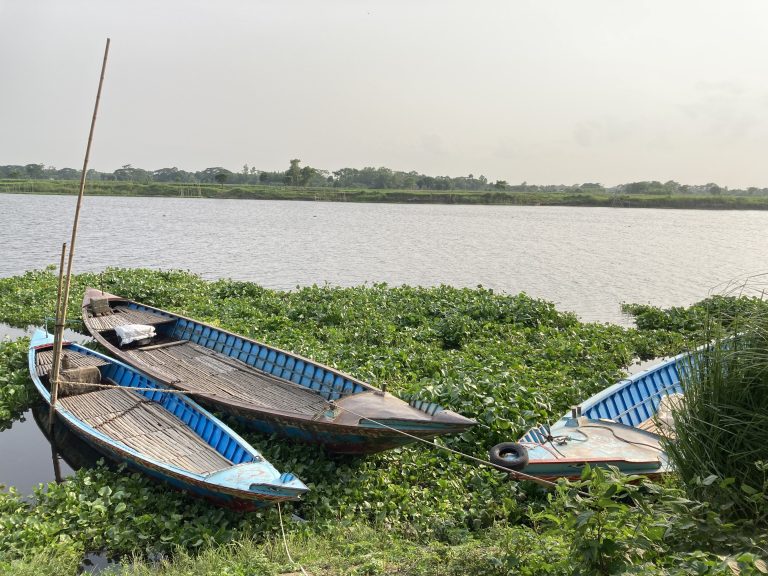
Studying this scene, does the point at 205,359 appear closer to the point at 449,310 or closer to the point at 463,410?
the point at 463,410

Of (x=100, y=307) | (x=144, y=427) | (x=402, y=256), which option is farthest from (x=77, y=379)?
(x=402, y=256)

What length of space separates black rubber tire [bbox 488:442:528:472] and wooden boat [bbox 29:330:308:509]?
2.18m

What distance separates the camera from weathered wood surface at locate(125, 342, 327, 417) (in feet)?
28.8

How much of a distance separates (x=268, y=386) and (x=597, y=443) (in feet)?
16.8

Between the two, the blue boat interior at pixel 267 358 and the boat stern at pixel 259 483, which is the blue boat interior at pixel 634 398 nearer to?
the blue boat interior at pixel 267 358

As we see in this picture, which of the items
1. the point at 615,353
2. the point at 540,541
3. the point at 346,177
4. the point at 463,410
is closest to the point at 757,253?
the point at 615,353

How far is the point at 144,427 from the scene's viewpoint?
26.9 ft

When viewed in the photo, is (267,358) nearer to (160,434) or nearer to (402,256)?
(160,434)

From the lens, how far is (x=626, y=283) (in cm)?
2586

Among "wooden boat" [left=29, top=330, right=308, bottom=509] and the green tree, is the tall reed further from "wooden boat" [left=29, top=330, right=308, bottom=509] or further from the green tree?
the green tree

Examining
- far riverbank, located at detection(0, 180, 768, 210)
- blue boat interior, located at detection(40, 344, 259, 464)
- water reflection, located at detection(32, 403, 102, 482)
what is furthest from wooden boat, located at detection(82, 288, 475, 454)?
far riverbank, located at detection(0, 180, 768, 210)

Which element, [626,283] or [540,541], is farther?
[626,283]

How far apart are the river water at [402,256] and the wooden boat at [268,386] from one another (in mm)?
2486

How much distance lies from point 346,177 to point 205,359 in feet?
397
